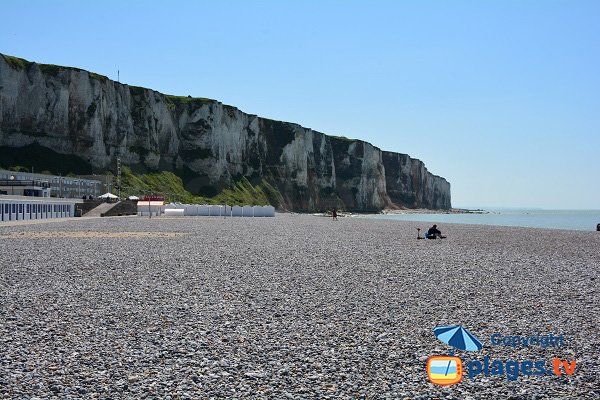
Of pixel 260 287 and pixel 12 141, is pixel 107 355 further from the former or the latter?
pixel 12 141

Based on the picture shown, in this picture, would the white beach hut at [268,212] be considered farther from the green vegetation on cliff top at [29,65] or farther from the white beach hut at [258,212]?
the green vegetation on cliff top at [29,65]

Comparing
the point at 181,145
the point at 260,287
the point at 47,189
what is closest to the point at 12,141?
the point at 47,189

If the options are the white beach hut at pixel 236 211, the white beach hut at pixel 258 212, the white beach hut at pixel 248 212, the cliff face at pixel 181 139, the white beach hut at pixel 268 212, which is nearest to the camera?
the white beach hut at pixel 236 211

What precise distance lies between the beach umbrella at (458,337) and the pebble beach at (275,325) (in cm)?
16

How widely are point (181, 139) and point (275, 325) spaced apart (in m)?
136

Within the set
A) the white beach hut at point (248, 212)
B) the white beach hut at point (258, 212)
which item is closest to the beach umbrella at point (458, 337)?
the white beach hut at point (248, 212)

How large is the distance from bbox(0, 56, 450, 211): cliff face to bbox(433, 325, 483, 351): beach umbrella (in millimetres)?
111484

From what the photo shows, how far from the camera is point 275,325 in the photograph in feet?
30.6

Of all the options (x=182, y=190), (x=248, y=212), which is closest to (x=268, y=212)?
(x=248, y=212)

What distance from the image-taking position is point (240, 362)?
23.6 ft

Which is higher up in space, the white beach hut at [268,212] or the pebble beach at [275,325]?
the white beach hut at [268,212]

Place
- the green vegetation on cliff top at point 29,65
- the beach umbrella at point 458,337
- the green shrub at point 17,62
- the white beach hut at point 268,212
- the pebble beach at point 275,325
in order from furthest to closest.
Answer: the green vegetation on cliff top at point 29,65 < the green shrub at point 17,62 < the white beach hut at point 268,212 < the beach umbrella at point 458,337 < the pebble beach at point 275,325

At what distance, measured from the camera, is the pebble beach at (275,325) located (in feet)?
20.7

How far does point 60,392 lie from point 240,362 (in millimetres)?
2271
